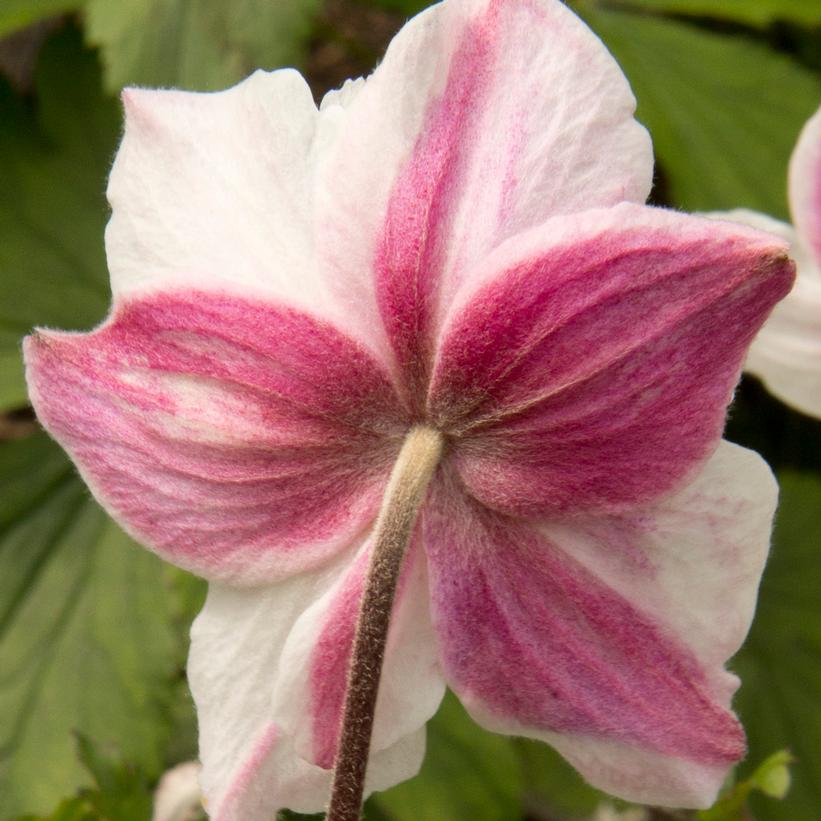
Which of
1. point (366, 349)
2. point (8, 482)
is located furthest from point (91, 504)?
point (366, 349)

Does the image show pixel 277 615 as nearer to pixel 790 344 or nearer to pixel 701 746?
pixel 701 746

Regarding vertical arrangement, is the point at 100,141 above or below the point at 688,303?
below

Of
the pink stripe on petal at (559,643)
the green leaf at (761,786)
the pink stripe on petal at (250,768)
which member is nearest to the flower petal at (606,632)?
the pink stripe on petal at (559,643)

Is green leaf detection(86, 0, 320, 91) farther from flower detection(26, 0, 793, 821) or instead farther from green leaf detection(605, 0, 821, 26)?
flower detection(26, 0, 793, 821)

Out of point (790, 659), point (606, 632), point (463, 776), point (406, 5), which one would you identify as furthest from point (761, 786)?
point (406, 5)

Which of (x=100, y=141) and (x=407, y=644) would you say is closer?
(x=407, y=644)

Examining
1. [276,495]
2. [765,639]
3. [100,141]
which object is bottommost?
[765,639]

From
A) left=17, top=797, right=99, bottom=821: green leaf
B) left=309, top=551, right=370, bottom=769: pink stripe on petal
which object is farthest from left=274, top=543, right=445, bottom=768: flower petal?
left=17, top=797, right=99, bottom=821: green leaf
